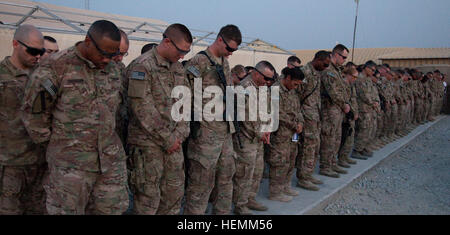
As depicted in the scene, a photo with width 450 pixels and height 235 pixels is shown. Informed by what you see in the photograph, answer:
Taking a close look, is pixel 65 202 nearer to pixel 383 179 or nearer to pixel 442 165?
pixel 383 179

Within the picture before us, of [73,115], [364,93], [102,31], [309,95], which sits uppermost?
[102,31]

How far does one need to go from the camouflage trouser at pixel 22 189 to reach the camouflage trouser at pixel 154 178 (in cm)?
83

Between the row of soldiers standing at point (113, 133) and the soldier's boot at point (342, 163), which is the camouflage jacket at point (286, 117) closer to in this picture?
the row of soldiers standing at point (113, 133)

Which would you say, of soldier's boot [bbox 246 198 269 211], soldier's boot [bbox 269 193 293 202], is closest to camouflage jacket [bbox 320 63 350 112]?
soldier's boot [bbox 269 193 293 202]

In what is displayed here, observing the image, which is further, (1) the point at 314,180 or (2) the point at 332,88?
(2) the point at 332,88

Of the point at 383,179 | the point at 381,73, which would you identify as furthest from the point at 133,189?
the point at 381,73

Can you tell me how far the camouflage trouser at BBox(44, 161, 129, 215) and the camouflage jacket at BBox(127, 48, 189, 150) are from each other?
389 mm

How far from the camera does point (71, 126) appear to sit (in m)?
2.37

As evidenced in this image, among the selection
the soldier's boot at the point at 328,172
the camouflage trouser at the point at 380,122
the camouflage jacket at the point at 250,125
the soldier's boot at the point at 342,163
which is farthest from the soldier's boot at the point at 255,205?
the camouflage trouser at the point at 380,122

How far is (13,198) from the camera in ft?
9.40

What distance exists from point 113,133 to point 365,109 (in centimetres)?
618

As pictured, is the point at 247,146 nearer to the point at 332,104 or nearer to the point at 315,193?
the point at 315,193

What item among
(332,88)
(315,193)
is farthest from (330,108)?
(315,193)

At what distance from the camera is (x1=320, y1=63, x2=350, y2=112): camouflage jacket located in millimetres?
5773
